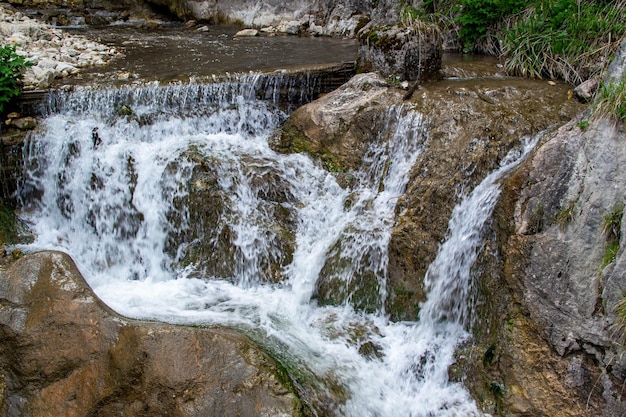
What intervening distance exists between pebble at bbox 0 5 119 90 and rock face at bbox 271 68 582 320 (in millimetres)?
3533

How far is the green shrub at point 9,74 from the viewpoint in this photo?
6438 mm

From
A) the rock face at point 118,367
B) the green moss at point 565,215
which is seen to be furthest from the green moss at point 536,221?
the rock face at point 118,367

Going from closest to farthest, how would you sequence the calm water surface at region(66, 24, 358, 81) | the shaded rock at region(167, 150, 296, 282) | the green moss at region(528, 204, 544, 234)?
the green moss at region(528, 204, 544, 234) → the shaded rock at region(167, 150, 296, 282) → the calm water surface at region(66, 24, 358, 81)

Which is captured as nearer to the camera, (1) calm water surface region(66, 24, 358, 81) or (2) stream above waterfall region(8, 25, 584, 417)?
(2) stream above waterfall region(8, 25, 584, 417)

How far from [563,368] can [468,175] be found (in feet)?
6.56

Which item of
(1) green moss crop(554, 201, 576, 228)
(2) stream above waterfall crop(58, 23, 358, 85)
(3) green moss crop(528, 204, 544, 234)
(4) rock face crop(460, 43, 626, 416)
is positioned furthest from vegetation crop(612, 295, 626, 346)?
(2) stream above waterfall crop(58, 23, 358, 85)

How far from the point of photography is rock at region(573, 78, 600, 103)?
541 centimetres

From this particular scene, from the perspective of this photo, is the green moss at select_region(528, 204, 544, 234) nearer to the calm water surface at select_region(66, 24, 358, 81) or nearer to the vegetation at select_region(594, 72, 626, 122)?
the vegetation at select_region(594, 72, 626, 122)

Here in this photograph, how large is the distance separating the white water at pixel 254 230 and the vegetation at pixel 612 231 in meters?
1.00

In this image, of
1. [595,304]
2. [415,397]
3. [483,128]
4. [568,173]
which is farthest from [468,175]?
[415,397]

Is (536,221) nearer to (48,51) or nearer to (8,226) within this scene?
(8,226)

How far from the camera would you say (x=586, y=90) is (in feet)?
17.9

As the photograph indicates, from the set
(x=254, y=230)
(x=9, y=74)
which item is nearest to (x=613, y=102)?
(x=254, y=230)

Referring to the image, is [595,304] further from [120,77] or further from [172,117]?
[120,77]
